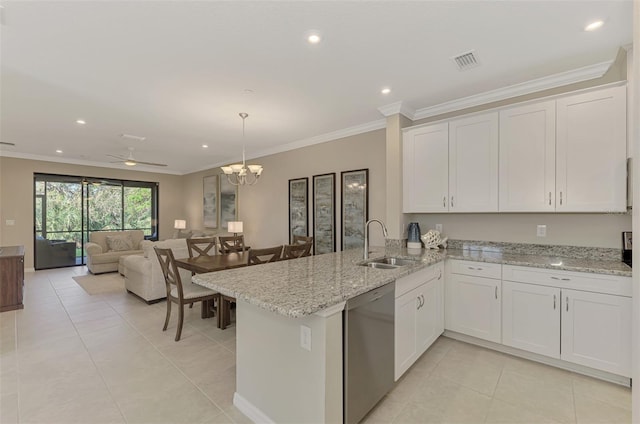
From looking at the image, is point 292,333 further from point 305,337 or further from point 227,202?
point 227,202

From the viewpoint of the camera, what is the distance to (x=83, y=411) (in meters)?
1.96

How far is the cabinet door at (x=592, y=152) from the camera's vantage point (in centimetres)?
240

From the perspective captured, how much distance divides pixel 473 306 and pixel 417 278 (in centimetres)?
92

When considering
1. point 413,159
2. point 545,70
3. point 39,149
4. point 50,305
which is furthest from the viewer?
point 39,149

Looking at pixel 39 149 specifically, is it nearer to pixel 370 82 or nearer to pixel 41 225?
pixel 41 225

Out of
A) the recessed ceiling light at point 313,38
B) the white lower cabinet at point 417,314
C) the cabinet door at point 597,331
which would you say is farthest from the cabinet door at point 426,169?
the recessed ceiling light at point 313,38

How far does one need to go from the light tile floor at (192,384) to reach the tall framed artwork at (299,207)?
2.45 m

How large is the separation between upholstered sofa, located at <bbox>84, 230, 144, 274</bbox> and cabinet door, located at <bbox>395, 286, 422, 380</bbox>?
6.16 m

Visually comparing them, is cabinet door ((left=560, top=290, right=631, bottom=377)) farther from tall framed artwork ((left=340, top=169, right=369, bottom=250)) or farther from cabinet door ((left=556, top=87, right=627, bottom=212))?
tall framed artwork ((left=340, top=169, right=369, bottom=250))

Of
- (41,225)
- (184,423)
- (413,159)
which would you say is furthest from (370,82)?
(41,225)

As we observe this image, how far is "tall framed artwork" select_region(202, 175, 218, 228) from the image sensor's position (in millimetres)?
7574

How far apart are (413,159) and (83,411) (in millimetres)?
3897

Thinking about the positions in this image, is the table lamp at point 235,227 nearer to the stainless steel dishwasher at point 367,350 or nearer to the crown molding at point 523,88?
the crown molding at point 523,88

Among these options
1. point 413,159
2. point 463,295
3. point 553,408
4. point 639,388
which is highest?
point 413,159
